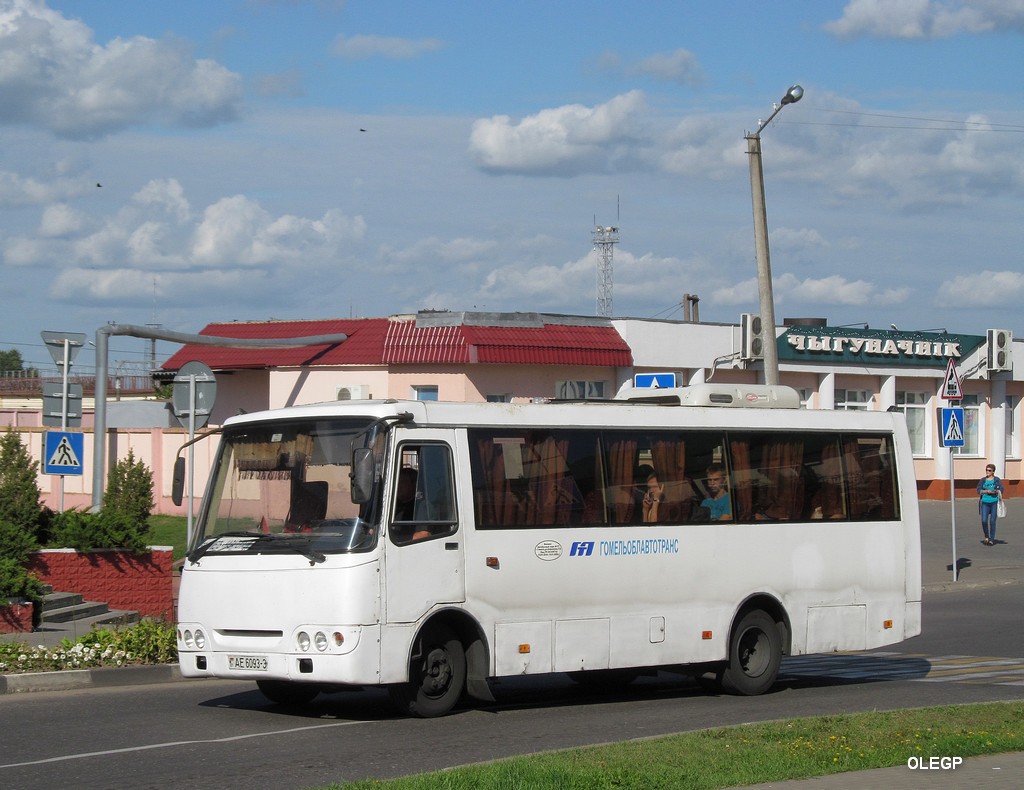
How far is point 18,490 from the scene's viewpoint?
19453 mm

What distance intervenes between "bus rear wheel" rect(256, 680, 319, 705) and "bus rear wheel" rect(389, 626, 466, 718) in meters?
1.27

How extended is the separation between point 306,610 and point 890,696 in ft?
19.1

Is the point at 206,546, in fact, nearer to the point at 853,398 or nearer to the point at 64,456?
the point at 64,456

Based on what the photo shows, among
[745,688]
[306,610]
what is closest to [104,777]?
[306,610]

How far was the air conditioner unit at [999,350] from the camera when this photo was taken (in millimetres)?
45781

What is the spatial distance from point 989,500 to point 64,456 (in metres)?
20.6

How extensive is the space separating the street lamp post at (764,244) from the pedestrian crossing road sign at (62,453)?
11268 millimetres

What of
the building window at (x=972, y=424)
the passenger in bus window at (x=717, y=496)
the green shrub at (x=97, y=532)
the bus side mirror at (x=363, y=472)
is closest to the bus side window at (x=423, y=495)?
the bus side mirror at (x=363, y=472)

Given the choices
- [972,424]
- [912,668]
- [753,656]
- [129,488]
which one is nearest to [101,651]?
[753,656]

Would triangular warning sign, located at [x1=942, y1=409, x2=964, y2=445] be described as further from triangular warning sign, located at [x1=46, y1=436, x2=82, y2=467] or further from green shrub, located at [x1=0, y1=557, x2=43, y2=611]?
green shrub, located at [x1=0, y1=557, x2=43, y2=611]

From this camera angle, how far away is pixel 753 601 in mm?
13547

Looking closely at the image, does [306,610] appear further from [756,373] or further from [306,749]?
[756,373]

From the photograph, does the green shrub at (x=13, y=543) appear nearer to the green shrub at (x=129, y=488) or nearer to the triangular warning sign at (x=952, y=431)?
the green shrub at (x=129, y=488)

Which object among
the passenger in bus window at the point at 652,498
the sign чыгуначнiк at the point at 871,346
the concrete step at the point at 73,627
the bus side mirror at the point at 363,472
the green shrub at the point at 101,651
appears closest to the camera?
the bus side mirror at the point at 363,472
